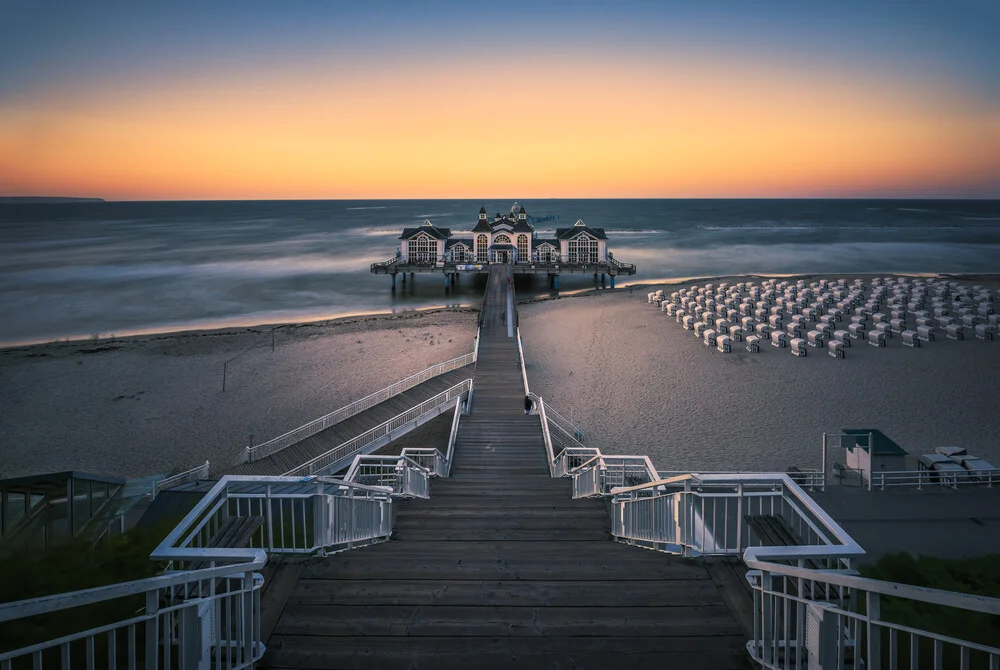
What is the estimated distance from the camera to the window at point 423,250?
2251 inches

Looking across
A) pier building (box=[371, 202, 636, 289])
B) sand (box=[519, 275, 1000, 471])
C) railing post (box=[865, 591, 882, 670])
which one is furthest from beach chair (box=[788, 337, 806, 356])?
pier building (box=[371, 202, 636, 289])

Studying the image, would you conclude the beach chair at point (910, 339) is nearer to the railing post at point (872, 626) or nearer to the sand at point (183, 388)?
the sand at point (183, 388)

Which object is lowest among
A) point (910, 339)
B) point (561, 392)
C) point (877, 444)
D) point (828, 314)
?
point (561, 392)

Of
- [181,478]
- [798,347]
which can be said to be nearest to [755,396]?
[798,347]

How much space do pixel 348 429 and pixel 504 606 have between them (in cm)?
1373

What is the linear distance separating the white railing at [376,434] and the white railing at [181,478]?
1.98 m

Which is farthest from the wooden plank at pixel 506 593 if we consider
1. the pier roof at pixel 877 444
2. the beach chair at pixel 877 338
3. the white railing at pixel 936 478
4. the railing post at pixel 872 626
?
the beach chair at pixel 877 338

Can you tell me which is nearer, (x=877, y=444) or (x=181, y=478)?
(x=877, y=444)

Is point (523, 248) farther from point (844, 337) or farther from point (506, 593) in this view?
point (506, 593)

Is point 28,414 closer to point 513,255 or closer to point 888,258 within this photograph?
point 513,255

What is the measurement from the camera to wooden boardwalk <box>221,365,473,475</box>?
1612 cm

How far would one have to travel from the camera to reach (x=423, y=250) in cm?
5744

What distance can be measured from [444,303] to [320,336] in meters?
15.7

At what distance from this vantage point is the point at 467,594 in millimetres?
5027
